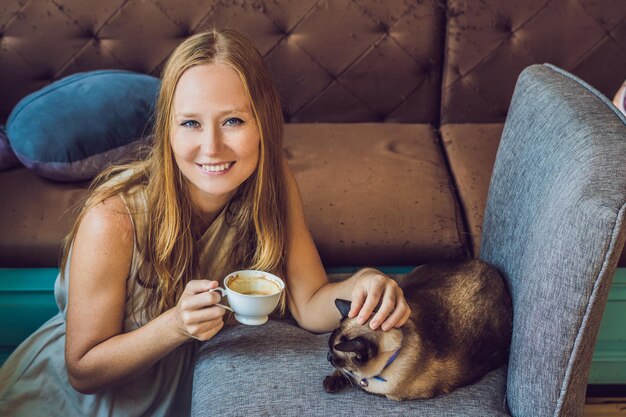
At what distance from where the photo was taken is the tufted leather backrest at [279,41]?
7.50ft

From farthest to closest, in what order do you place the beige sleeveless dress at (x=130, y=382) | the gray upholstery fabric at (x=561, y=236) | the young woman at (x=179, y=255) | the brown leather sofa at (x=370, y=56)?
the brown leather sofa at (x=370, y=56)
the beige sleeveless dress at (x=130, y=382)
the young woman at (x=179, y=255)
the gray upholstery fabric at (x=561, y=236)

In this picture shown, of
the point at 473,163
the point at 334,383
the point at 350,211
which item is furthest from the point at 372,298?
the point at 473,163

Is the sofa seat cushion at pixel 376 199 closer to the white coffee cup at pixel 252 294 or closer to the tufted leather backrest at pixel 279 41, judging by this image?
the tufted leather backrest at pixel 279 41

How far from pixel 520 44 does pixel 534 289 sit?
147 cm

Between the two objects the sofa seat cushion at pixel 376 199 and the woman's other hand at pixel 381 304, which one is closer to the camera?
the woman's other hand at pixel 381 304

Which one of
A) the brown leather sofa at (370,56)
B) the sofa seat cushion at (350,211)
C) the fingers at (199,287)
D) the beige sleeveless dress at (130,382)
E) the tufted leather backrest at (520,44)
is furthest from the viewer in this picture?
the tufted leather backrest at (520,44)

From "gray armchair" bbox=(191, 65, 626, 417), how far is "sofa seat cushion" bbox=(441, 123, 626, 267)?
0.44 m

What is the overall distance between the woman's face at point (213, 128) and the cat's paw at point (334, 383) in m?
0.40

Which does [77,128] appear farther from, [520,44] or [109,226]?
[520,44]

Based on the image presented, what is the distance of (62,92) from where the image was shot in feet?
6.57

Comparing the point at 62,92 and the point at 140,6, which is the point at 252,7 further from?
the point at 62,92

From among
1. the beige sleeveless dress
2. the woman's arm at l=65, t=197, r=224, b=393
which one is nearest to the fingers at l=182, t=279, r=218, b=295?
the woman's arm at l=65, t=197, r=224, b=393

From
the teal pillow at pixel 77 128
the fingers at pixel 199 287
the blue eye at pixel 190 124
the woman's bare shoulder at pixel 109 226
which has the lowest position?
the fingers at pixel 199 287

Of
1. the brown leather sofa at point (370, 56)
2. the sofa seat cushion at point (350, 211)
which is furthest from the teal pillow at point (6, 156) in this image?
the brown leather sofa at point (370, 56)
